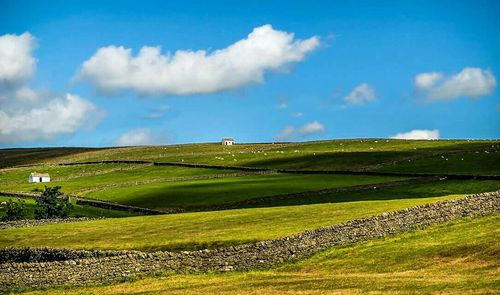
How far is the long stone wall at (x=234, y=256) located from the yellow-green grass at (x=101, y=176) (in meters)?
89.2

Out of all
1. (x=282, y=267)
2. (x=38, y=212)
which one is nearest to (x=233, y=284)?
(x=282, y=267)

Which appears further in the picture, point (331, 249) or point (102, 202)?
point (102, 202)

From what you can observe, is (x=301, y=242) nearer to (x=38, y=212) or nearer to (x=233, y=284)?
(x=233, y=284)

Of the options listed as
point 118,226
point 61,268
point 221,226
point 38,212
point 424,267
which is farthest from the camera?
point 38,212

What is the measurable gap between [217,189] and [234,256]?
71.9m

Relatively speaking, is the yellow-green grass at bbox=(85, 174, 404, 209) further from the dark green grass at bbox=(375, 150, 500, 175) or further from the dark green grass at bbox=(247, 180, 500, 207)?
the dark green grass at bbox=(375, 150, 500, 175)

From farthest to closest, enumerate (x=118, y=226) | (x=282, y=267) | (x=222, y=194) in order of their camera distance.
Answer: (x=222, y=194), (x=118, y=226), (x=282, y=267)

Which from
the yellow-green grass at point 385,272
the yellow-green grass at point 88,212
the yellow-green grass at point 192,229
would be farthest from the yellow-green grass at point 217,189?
Result: the yellow-green grass at point 385,272

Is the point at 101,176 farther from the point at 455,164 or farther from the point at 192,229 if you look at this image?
the point at 192,229

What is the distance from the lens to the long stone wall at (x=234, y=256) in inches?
2143

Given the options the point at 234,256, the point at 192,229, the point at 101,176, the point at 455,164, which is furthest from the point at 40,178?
the point at 234,256

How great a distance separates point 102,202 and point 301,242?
2897 inches

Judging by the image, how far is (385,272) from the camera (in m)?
46.2

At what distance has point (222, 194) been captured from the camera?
119 metres
